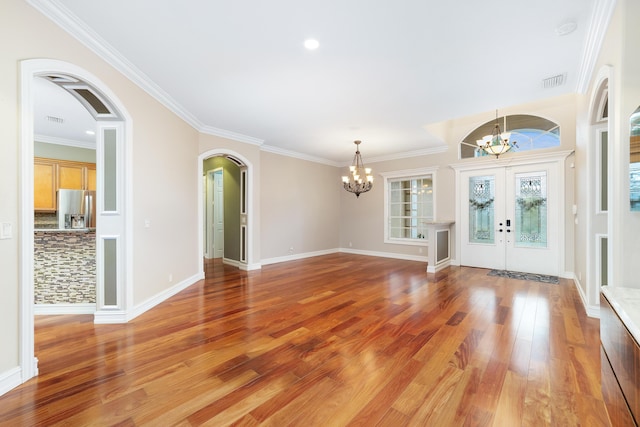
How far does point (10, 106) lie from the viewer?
1.95 m

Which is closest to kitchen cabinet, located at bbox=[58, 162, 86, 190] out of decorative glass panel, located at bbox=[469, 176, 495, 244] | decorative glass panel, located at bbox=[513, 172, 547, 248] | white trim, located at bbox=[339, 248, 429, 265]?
white trim, located at bbox=[339, 248, 429, 265]

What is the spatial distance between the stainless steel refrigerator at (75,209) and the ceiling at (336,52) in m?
2.03

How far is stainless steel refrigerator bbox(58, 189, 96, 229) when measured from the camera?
540cm

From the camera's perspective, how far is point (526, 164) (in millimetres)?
5660

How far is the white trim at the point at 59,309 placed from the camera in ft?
11.3

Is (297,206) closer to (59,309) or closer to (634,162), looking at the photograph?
(59,309)

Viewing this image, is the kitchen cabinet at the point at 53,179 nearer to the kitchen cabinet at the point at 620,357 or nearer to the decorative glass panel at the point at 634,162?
the kitchen cabinet at the point at 620,357

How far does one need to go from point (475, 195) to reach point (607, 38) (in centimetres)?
427

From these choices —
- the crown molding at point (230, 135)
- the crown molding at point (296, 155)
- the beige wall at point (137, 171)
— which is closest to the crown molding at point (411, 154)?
the crown molding at point (296, 155)

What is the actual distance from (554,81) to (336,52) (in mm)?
2757

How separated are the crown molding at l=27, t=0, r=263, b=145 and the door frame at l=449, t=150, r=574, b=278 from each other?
5707mm

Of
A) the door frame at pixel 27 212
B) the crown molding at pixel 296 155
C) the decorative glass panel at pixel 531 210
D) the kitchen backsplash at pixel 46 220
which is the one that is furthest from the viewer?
the crown molding at pixel 296 155

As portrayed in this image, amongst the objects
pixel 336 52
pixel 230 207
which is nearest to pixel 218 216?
pixel 230 207

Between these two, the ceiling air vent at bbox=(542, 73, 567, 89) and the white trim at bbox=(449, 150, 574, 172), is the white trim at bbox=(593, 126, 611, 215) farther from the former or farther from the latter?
the white trim at bbox=(449, 150, 574, 172)
